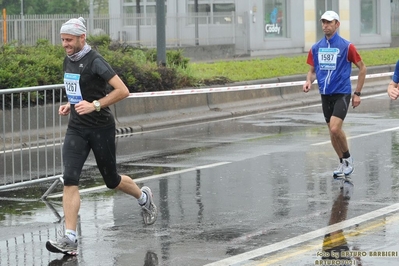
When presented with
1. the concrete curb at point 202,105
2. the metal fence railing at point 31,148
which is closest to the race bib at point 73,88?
the metal fence railing at point 31,148

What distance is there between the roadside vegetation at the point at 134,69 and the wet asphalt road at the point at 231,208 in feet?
6.98

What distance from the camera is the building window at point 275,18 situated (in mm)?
37281

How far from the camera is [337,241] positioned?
8.46m

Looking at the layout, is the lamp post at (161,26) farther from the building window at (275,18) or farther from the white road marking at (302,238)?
the building window at (275,18)

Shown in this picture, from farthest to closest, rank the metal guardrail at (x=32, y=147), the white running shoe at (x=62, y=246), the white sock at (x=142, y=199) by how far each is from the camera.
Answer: the metal guardrail at (x=32, y=147), the white sock at (x=142, y=199), the white running shoe at (x=62, y=246)

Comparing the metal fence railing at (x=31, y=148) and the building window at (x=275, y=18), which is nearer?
the metal fence railing at (x=31, y=148)

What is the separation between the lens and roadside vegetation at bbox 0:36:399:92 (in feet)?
54.9

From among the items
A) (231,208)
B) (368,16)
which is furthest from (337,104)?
(368,16)

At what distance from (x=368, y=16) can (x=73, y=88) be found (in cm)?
3516

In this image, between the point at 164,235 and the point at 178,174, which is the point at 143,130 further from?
the point at 164,235

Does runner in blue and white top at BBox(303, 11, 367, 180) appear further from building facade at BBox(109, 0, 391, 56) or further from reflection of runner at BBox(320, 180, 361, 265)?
building facade at BBox(109, 0, 391, 56)

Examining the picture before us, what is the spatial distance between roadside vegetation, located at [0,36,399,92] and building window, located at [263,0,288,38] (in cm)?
1128

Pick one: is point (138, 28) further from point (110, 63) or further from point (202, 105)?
point (110, 63)

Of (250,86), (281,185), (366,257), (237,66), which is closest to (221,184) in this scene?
(281,185)
